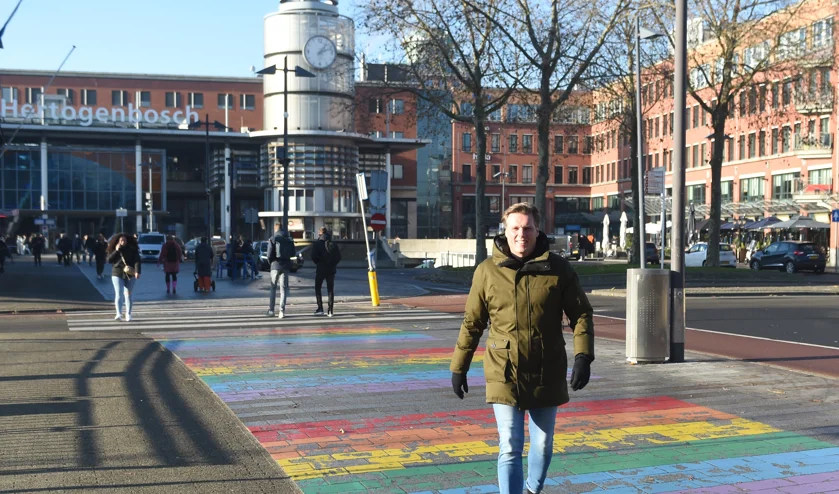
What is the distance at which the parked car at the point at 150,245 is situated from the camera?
53.8 meters

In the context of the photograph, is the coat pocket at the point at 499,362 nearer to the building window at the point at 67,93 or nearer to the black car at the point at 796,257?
the black car at the point at 796,257

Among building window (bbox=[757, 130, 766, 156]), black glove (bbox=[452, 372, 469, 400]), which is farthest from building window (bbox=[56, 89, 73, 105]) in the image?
black glove (bbox=[452, 372, 469, 400])

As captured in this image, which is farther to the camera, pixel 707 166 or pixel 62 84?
pixel 62 84

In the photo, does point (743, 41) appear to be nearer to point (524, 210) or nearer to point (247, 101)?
point (524, 210)

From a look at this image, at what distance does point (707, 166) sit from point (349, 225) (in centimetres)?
2886

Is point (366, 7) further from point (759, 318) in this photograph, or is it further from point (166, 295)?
point (759, 318)

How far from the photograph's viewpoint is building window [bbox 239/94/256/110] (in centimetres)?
8856

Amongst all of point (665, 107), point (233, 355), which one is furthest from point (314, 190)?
point (233, 355)

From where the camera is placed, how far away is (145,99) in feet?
282

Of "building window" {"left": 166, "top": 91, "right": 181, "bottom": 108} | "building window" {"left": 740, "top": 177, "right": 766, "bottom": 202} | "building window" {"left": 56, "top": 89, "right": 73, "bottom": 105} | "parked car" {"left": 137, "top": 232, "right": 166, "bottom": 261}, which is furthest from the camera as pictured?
"building window" {"left": 166, "top": 91, "right": 181, "bottom": 108}

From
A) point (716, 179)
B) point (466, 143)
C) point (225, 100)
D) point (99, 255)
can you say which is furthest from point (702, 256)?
point (466, 143)

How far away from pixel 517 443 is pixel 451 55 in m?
29.9

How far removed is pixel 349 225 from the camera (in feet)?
245

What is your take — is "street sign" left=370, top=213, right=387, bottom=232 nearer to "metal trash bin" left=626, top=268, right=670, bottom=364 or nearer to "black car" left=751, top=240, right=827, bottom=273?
"metal trash bin" left=626, top=268, right=670, bottom=364
